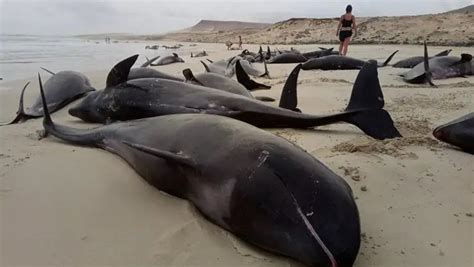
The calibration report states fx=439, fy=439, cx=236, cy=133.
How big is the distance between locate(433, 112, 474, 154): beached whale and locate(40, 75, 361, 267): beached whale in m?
1.73

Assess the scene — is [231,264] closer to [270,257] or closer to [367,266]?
[270,257]

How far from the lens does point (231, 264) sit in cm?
196

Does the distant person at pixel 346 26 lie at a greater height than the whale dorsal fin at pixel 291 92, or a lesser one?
greater

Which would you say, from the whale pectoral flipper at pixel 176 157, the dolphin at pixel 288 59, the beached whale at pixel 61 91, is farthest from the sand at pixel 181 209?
the dolphin at pixel 288 59

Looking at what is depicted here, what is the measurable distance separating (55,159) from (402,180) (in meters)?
2.44

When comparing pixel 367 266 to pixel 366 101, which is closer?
pixel 367 266

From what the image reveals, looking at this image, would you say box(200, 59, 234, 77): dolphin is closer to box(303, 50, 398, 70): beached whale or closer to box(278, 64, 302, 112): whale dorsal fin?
box(303, 50, 398, 70): beached whale

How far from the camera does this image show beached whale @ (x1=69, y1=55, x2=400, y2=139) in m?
3.80

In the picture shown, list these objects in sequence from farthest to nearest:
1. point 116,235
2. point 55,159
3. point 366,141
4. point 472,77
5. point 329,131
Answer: point 472,77 → point 329,131 → point 366,141 → point 55,159 → point 116,235

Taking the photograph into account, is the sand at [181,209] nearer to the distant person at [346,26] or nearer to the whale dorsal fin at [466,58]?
the whale dorsal fin at [466,58]

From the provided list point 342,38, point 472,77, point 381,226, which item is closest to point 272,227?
point 381,226

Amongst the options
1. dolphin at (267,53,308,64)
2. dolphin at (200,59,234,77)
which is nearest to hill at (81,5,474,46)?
dolphin at (267,53,308,64)

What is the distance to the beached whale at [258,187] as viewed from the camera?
183cm

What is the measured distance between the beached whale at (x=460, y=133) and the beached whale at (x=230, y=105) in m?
0.35
